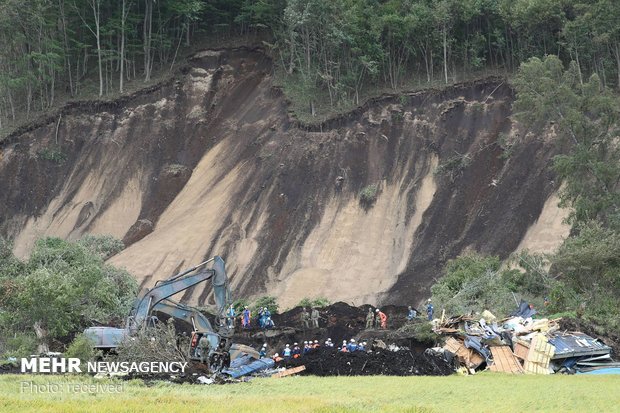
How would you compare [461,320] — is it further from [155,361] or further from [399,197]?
[399,197]

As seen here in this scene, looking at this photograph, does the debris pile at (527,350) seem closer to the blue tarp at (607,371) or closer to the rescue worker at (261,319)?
the blue tarp at (607,371)

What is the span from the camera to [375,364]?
21906 millimetres

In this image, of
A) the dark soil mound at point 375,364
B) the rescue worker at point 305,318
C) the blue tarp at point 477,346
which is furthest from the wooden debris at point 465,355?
the rescue worker at point 305,318

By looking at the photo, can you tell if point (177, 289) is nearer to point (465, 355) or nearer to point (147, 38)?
point (465, 355)

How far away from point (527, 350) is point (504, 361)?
26.2 inches

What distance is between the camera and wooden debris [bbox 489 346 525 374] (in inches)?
902

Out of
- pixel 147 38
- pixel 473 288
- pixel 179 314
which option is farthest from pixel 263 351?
pixel 147 38

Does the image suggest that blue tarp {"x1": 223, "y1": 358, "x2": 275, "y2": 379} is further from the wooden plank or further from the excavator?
the wooden plank

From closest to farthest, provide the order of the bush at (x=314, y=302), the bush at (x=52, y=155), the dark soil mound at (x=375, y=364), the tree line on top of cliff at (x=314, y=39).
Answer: the dark soil mound at (x=375, y=364) → the bush at (x=314, y=302) → the tree line on top of cliff at (x=314, y=39) → the bush at (x=52, y=155)

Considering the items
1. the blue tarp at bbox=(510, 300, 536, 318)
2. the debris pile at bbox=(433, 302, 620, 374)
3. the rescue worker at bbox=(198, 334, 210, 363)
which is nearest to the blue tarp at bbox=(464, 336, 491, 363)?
the debris pile at bbox=(433, 302, 620, 374)

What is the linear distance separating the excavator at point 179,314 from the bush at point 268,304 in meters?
15.4

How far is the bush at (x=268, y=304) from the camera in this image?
129 ft

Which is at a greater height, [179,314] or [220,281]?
[220,281]

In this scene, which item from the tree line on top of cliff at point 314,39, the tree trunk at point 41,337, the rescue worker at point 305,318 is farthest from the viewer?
the tree line on top of cliff at point 314,39
